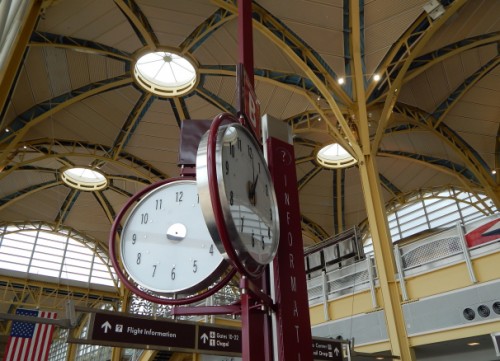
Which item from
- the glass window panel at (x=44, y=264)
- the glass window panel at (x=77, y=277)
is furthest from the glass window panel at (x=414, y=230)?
the glass window panel at (x=44, y=264)

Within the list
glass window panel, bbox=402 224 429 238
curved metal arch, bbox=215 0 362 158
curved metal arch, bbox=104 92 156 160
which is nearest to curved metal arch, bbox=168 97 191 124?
curved metal arch, bbox=104 92 156 160

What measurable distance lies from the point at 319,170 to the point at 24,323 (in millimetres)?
26979

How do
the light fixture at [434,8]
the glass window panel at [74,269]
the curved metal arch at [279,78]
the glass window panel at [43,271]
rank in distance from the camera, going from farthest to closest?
the glass window panel at [74,269]
the glass window panel at [43,271]
the curved metal arch at [279,78]
the light fixture at [434,8]

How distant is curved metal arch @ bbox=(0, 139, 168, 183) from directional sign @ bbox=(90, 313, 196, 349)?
66.1ft

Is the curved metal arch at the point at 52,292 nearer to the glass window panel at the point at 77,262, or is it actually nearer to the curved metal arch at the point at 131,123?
the glass window panel at the point at 77,262

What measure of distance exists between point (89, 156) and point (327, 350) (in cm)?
2167

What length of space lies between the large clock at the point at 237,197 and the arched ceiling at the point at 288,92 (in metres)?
8.96

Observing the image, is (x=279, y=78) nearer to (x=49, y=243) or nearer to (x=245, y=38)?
(x=245, y=38)

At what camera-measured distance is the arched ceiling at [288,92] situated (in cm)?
1830

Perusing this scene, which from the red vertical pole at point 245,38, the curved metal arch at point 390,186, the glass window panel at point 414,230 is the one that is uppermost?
the curved metal arch at point 390,186

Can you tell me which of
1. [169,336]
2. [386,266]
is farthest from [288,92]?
[169,336]

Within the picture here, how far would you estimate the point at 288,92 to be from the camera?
2297 cm

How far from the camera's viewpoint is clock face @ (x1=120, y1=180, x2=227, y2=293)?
2.86 m

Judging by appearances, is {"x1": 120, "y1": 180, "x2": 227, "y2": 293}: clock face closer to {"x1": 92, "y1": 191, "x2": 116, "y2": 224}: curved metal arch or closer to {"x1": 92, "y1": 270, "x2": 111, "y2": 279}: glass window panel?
{"x1": 92, "y1": 191, "x2": 116, "y2": 224}: curved metal arch
